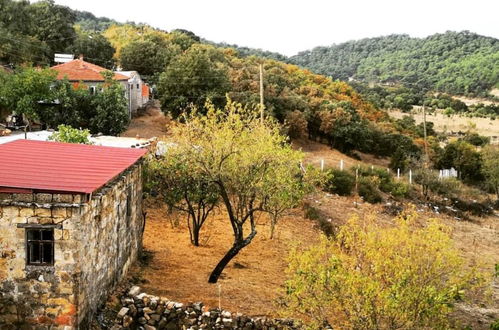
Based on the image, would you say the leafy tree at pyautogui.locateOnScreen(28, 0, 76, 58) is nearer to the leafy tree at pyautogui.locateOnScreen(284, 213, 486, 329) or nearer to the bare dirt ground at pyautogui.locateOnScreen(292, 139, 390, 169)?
the bare dirt ground at pyautogui.locateOnScreen(292, 139, 390, 169)

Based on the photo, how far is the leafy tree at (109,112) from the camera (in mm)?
36969

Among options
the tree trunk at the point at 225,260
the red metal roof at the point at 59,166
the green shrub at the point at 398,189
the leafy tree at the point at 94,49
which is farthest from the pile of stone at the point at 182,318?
the leafy tree at the point at 94,49

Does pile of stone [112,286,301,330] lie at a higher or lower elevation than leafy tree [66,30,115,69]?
lower

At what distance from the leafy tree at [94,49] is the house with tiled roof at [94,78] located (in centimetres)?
1262

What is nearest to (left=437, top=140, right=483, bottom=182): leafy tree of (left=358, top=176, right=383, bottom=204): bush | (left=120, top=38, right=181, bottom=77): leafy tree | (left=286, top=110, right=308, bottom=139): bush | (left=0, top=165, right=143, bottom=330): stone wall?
(left=286, top=110, right=308, bottom=139): bush

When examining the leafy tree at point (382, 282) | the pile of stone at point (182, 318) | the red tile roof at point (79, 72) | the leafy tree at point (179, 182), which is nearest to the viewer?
the leafy tree at point (382, 282)

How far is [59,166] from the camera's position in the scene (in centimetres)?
1443

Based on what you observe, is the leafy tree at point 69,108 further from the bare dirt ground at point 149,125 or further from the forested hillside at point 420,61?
the forested hillside at point 420,61

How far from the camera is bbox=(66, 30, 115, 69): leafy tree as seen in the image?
64.1 metres

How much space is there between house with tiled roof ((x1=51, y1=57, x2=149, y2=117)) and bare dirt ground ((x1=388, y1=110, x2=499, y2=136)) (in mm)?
43591

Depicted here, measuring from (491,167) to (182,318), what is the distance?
3916cm

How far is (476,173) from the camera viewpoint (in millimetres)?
53125

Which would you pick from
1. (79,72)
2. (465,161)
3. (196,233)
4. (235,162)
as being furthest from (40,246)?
(465,161)

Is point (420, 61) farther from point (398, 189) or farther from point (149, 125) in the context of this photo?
point (398, 189)
